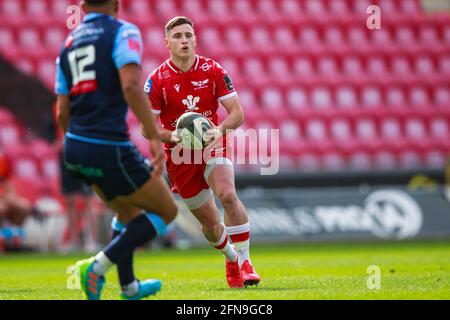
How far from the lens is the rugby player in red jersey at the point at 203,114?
293 inches

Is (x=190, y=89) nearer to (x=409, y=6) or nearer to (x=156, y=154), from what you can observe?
(x=156, y=154)

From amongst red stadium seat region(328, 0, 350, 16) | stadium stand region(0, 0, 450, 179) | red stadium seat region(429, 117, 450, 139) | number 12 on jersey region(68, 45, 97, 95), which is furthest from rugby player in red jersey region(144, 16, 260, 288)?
red stadium seat region(328, 0, 350, 16)

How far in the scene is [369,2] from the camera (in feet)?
67.9

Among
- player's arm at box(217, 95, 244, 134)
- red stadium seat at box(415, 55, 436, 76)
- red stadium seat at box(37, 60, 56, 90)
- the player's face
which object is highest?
red stadium seat at box(415, 55, 436, 76)

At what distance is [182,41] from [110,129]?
2.34 meters

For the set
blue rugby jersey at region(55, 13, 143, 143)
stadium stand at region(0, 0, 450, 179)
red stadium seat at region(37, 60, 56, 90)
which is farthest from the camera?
stadium stand at region(0, 0, 450, 179)

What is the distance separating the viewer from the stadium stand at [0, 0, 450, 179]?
18.8 metres

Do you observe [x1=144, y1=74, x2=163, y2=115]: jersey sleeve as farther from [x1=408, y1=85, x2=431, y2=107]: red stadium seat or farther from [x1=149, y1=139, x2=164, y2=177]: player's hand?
[x1=408, y1=85, x2=431, y2=107]: red stadium seat

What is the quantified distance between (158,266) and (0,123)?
8114 mm

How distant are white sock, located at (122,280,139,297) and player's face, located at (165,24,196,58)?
8.04 ft

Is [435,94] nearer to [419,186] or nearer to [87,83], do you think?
[419,186]

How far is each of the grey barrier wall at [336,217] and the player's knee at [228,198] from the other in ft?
25.9

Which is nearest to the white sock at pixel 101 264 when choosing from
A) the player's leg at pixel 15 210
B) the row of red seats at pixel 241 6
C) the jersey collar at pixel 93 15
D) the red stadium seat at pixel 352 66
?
the jersey collar at pixel 93 15

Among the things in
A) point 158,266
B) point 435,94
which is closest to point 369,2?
point 435,94
